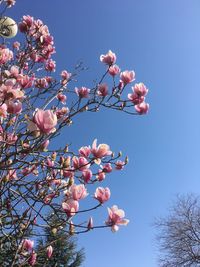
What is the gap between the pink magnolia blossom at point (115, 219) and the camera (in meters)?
2.12

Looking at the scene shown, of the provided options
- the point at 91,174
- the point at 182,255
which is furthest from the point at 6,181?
the point at 182,255

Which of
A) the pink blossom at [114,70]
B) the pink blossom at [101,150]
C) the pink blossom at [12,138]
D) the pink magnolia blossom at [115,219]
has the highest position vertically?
the pink blossom at [114,70]

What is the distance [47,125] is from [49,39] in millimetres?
1795

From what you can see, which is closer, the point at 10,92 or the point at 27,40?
the point at 10,92

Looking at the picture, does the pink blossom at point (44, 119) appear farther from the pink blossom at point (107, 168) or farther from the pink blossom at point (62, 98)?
the pink blossom at point (62, 98)

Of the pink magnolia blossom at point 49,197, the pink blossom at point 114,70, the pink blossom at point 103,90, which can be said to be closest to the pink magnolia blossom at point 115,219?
the pink magnolia blossom at point 49,197

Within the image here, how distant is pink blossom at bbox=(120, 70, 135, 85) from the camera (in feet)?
9.27

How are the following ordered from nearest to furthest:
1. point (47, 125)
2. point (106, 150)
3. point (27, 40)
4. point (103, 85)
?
point (47, 125), point (106, 150), point (103, 85), point (27, 40)

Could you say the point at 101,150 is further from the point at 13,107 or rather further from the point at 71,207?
the point at 13,107

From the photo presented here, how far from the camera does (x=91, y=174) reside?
97.4 inches

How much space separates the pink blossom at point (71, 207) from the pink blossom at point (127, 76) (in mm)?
1185

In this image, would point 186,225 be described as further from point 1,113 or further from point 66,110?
point 1,113

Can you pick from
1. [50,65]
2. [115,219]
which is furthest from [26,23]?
[115,219]

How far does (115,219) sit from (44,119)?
0.78m
